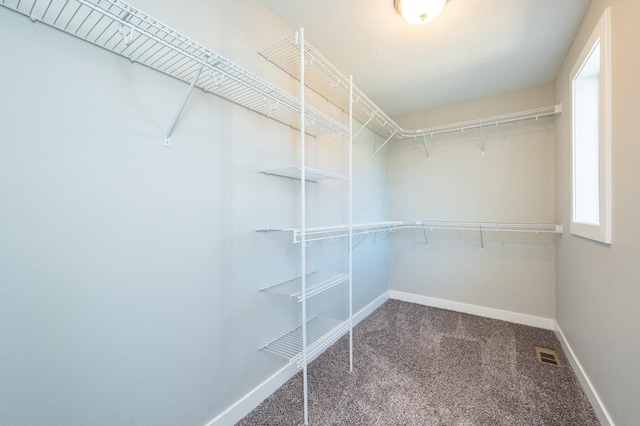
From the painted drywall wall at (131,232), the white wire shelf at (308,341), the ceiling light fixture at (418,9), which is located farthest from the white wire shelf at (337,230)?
the ceiling light fixture at (418,9)

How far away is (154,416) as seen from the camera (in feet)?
3.57

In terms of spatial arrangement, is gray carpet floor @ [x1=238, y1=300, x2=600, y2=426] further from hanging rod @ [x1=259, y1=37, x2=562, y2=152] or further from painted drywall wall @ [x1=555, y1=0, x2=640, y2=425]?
hanging rod @ [x1=259, y1=37, x2=562, y2=152]

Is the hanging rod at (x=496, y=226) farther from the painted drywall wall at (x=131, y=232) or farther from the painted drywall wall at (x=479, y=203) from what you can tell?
the painted drywall wall at (x=131, y=232)

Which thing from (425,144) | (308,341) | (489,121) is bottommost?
A: (308,341)

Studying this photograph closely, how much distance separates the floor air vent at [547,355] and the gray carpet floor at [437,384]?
0.03m

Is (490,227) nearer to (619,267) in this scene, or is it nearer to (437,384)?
(619,267)

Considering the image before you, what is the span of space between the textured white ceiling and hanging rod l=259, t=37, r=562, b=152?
8.6 inches

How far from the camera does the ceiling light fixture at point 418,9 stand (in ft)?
4.64

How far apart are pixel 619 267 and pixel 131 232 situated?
214 cm

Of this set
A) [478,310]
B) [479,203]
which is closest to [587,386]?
[478,310]

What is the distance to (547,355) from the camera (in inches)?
79.4

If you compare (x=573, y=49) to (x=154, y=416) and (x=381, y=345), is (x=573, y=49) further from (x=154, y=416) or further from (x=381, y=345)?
(x=154, y=416)

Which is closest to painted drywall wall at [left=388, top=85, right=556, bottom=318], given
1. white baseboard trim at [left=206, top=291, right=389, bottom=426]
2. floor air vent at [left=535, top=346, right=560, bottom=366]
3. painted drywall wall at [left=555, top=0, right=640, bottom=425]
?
floor air vent at [left=535, top=346, right=560, bottom=366]

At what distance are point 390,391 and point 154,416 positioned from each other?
130 cm
